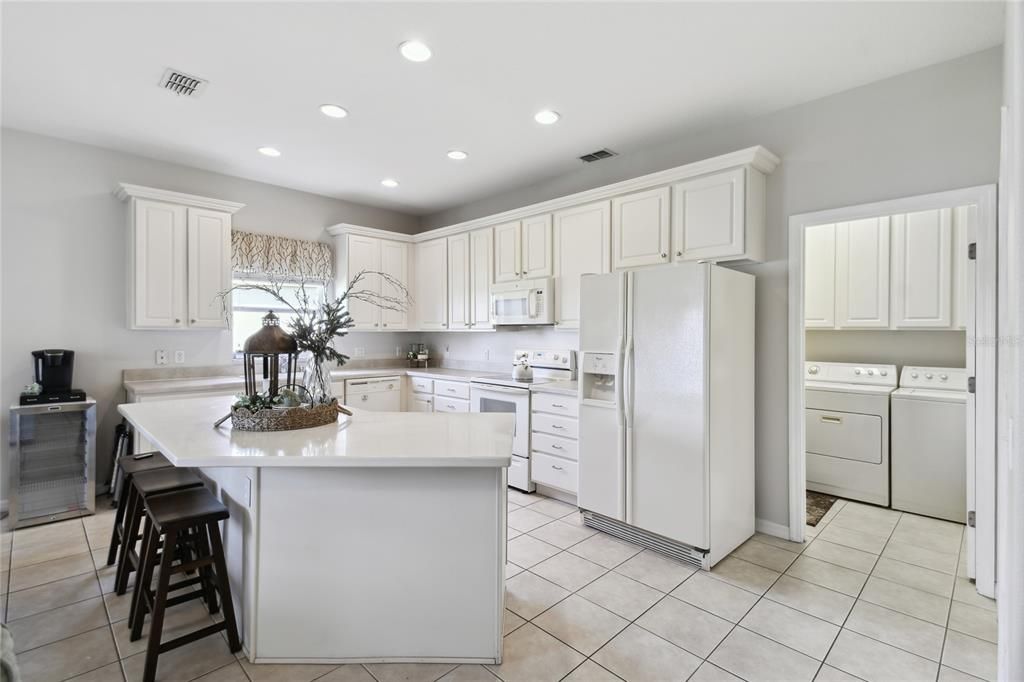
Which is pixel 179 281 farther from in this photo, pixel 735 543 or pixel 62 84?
pixel 735 543

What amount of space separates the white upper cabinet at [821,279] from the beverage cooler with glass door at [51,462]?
5.84 metres

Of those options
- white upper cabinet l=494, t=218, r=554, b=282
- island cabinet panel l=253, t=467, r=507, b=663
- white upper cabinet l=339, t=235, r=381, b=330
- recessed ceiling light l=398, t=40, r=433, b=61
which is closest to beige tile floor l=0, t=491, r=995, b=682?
island cabinet panel l=253, t=467, r=507, b=663

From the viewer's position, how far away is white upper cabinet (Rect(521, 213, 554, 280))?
4.23 meters

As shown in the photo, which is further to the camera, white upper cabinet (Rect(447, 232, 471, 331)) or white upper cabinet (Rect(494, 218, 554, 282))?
white upper cabinet (Rect(447, 232, 471, 331))

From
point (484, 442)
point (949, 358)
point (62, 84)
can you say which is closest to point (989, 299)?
point (949, 358)

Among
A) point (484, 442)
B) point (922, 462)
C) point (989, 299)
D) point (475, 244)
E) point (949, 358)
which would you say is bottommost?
point (922, 462)

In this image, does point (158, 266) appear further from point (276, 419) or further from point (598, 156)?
point (598, 156)

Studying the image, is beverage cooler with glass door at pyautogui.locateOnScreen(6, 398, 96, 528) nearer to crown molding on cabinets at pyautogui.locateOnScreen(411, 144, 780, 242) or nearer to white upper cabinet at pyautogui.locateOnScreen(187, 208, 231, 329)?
white upper cabinet at pyautogui.locateOnScreen(187, 208, 231, 329)

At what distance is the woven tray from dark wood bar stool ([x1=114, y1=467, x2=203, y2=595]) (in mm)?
402

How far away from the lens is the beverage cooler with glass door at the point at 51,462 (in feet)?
10.9

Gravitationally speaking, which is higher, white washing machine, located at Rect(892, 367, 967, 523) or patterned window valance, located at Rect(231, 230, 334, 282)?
patterned window valance, located at Rect(231, 230, 334, 282)

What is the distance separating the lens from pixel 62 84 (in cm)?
289

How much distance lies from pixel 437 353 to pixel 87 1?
417cm

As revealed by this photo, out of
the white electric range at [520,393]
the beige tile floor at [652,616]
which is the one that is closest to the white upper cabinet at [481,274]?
the white electric range at [520,393]
